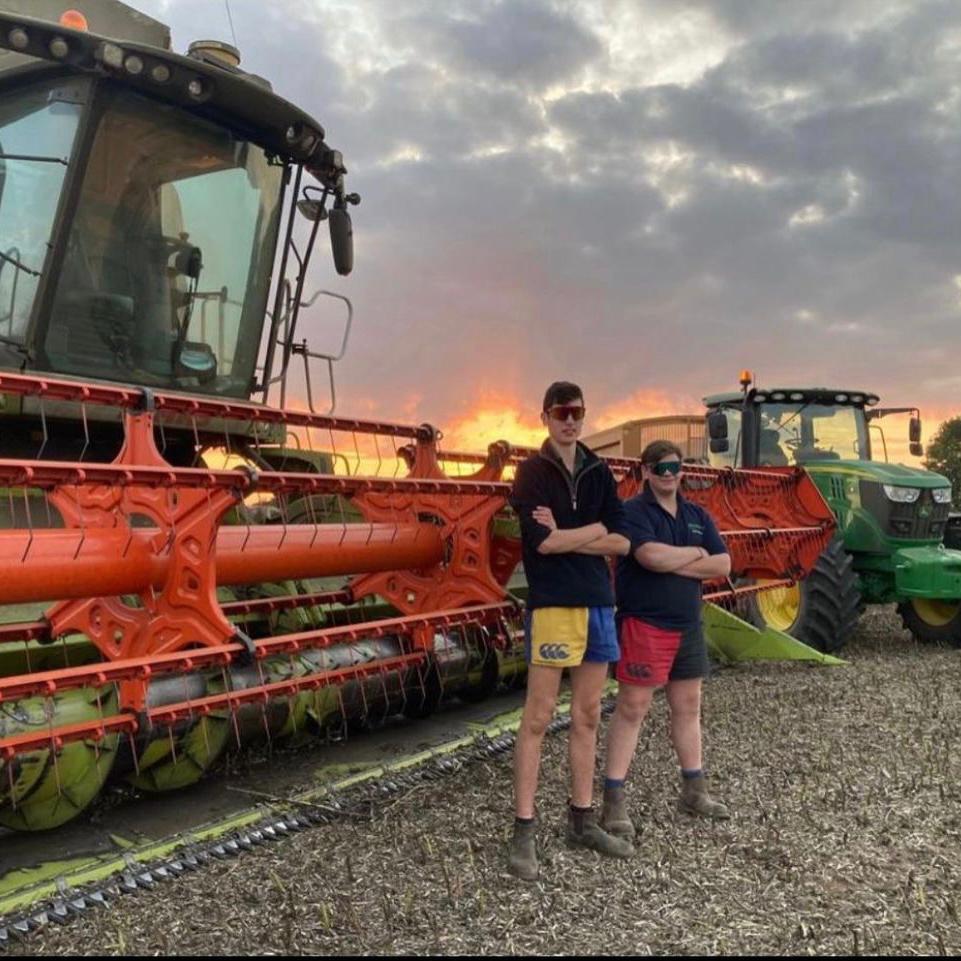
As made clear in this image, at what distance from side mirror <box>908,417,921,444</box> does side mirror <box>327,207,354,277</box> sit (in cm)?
581

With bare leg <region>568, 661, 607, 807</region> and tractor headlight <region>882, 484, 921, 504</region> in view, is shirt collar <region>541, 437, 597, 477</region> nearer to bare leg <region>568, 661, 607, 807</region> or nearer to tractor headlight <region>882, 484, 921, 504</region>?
bare leg <region>568, 661, 607, 807</region>

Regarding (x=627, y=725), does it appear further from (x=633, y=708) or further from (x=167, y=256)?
(x=167, y=256)

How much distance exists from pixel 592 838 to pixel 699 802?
1.82 ft

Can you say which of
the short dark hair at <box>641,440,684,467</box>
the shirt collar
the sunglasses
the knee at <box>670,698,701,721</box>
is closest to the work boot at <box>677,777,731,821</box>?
the knee at <box>670,698,701,721</box>

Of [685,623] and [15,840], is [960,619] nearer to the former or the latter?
[685,623]

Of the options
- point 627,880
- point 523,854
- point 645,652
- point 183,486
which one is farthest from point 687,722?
point 183,486

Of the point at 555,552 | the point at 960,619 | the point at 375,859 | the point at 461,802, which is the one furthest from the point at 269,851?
the point at 960,619

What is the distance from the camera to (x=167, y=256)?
512cm

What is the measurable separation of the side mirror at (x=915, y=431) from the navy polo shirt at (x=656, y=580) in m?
6.34

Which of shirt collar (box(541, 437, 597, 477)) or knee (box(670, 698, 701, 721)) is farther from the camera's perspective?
knee (box(670, 698, 701, 721))

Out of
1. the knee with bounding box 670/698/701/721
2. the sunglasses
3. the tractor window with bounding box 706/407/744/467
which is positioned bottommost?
the knee with bounding box 670/698/701/721

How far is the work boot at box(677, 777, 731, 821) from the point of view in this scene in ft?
11.6

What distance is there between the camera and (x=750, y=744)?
4520mm

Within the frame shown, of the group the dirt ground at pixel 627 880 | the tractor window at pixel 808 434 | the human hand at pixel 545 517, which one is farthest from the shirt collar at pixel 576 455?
the tractor window at pixel 808 434
